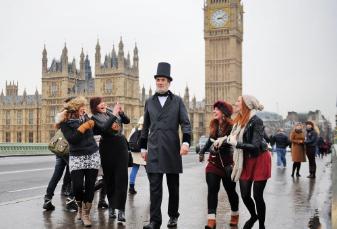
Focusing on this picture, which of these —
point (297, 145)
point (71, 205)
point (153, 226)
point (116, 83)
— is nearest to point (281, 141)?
point (297, 145)

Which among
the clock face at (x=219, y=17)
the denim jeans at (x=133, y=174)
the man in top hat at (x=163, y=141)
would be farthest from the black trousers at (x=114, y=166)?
the clock face at (x=219, y=17)

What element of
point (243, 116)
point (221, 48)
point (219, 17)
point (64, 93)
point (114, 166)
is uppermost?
point (219, 17)

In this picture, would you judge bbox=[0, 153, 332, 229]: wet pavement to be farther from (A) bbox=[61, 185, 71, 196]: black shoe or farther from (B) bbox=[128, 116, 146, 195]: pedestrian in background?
(B) bbox=[128, 116, 146, 195]: pedestrian in background

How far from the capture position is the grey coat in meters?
6.77

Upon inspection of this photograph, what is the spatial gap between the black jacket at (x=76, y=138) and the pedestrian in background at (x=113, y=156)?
27cm

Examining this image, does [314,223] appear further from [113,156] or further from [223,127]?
[113,156]

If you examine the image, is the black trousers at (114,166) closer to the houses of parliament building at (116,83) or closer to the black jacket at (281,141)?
the black jacket at (281,141)

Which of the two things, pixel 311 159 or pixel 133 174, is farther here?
pixel 311 159

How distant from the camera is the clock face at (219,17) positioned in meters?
89.4

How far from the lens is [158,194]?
263 inches

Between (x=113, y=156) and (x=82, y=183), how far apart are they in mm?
605

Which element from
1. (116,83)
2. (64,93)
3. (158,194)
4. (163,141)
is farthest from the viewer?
(64,93)

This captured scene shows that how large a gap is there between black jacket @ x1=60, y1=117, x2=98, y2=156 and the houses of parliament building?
5941 centimetres

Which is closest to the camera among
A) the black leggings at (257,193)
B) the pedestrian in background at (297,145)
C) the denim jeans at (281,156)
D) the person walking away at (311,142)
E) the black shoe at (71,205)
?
the black leggings at (257,193)
